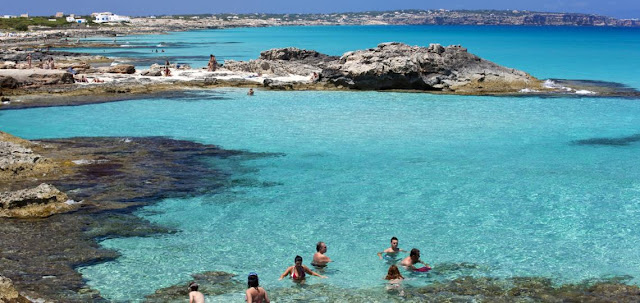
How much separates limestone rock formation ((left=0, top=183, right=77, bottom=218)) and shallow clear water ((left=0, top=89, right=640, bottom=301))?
2064 mm

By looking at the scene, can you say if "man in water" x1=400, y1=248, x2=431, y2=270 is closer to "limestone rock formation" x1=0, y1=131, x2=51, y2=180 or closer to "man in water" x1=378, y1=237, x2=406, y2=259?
"man in water" x1=378, y1=237, x2=406, y2=259

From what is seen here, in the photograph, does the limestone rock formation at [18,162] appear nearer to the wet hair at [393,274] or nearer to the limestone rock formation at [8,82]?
the wet hair at [393,274]

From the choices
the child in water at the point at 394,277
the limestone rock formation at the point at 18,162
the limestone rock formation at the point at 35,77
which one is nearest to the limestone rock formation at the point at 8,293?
the child in water at the point at 394,277

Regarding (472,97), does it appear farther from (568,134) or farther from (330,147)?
(330,147)

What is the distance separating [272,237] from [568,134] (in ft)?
51.7

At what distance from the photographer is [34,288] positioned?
10.7m

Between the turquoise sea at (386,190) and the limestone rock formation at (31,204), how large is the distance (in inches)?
80.4

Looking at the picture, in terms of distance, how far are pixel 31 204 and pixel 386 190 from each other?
28.3 ft

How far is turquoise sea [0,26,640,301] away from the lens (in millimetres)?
12568

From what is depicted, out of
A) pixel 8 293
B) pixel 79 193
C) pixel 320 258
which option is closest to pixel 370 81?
pixel 79 193

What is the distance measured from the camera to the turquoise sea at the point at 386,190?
1257 centimetres

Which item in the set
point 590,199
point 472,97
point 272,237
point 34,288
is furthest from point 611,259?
point 472,97

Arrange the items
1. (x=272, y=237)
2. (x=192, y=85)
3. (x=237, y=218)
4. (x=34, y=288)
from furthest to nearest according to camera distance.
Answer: (x=192, y=85), (x=237, y=218), (x=272, y=237), (x=34, y=288)

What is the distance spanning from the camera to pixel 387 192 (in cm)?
1752
